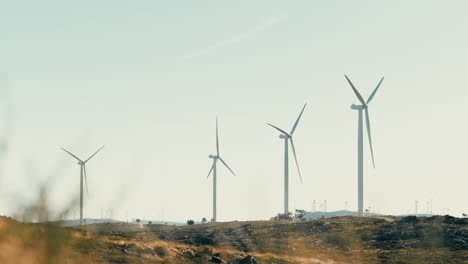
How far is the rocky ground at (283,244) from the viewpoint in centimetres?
1111

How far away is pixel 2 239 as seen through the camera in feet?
37.6

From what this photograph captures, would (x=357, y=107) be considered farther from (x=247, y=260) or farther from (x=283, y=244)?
(x=247, y=260)

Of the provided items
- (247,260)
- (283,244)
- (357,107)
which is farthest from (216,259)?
(357,107)

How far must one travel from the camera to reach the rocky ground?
11.1 metres

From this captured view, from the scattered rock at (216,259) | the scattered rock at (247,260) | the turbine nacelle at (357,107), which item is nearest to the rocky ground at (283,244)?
the scattered rock at (247,260)

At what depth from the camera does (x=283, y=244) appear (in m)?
159

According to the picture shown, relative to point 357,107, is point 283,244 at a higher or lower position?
lower

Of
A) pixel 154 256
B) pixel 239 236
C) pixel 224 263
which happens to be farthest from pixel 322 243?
pixel 154 256

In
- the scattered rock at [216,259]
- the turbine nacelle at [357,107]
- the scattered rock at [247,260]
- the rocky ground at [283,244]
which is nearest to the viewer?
the rocky ground at [283,244]

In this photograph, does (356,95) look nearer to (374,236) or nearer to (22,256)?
(374,236)

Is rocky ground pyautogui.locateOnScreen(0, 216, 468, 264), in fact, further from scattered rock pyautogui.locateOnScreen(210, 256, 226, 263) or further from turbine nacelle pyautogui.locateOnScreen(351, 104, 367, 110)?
turbine nacelle pyautogui.locateOnScreen(351, 104, 367, 110)

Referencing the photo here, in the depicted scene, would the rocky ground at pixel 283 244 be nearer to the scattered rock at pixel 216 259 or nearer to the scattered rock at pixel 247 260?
the scattered rock at pixel 247 260

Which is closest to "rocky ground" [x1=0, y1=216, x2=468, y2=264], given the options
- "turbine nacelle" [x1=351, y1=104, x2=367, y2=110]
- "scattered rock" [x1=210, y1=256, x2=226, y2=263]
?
"scattered rock" [x1=210, y1=256, x2=226, y2=263]

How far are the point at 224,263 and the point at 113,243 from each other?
15628 millimetres
